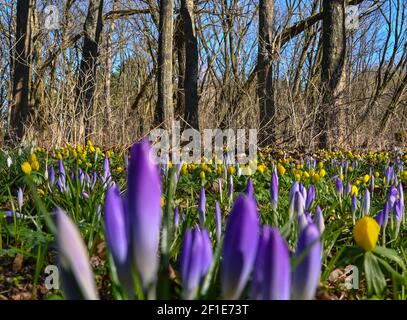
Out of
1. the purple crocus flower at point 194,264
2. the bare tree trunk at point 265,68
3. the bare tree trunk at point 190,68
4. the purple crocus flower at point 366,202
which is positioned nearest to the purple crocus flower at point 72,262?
the purple crocus flower at point 194,264

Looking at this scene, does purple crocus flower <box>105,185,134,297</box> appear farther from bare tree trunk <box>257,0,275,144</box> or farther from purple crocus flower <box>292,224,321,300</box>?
bare tree trunk <box>257,0,275,144</box>

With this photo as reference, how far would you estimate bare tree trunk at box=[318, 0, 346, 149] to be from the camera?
824 centimetres

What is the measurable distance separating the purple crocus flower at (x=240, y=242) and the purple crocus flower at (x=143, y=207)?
4.3 inches

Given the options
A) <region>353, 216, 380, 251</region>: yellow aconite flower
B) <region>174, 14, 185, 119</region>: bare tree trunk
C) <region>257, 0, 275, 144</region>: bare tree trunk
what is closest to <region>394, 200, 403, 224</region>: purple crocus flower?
<region>353, 216, 380, 251</region>: yellow aconite flower

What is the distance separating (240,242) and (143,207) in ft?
0.48

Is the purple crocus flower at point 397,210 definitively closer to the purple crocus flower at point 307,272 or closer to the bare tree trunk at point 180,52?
the purple crocus flower at point 307,272

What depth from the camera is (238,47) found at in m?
12.4

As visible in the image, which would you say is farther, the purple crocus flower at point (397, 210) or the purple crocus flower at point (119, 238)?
the purple crocus flower at point (397, 210)

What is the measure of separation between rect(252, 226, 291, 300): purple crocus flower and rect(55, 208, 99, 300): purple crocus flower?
239 millimetres

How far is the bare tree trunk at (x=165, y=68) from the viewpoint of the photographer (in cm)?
861

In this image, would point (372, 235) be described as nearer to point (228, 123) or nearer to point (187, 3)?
point (228, 123)

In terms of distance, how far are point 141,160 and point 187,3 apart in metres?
10.4

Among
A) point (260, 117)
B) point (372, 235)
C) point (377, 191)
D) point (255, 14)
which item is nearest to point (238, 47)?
point (255, 14)

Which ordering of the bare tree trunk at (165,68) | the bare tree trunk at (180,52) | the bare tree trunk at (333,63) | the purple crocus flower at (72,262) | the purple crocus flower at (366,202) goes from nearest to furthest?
the purple crocus flower at (72,262)
the purple crocus flower at (366,202)
the bare tree trunk at (333,63)
the bare tree trunk at (165,68)
the bare tree trunk at (180,52)
